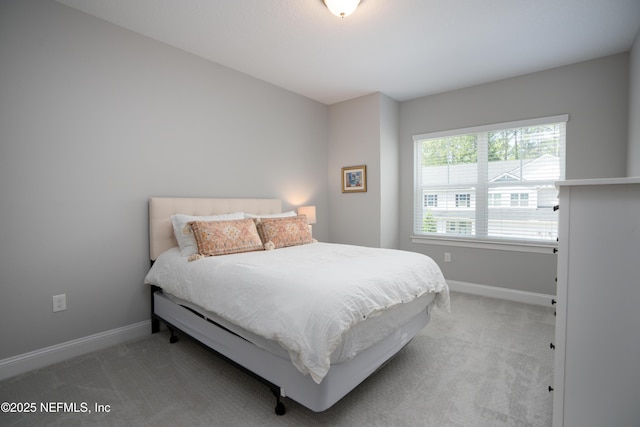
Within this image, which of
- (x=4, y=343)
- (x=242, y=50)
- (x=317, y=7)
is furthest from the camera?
(x=242, y=50)

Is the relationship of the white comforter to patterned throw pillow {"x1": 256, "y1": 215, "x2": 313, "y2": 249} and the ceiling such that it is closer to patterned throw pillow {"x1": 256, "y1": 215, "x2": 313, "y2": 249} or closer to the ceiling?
patterned throw pillow {"x1": 256, "y1": 215, "x2": 313, "y2": 249}

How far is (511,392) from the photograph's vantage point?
5.92 feet

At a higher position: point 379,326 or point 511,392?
point 379,326

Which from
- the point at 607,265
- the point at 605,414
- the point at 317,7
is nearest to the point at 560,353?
the point at 605,414

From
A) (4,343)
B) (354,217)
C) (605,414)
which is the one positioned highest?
(354,217)

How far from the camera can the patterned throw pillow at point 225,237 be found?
240cm

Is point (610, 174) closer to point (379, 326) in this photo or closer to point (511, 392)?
point (511, 392)

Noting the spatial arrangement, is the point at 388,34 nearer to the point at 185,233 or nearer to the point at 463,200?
the point at 463,200

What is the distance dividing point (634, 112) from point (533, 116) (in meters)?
0.82

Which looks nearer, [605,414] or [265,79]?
[605,414]

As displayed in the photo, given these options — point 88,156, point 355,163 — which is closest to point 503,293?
point 355,163

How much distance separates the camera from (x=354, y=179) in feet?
13.8

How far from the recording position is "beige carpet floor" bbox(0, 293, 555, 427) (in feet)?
5.19

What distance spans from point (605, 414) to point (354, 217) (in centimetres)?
328
